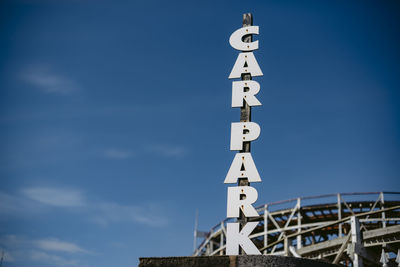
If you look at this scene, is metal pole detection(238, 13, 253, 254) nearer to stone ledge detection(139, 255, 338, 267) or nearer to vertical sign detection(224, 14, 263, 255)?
vertical sign detection(224, 14, 263, 255)

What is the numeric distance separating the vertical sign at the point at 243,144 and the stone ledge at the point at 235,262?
240 cm

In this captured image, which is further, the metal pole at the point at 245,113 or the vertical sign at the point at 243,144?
the metal pole at the point at 245,113

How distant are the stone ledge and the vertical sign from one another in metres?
2.40

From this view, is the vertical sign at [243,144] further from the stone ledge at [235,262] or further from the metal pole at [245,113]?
the stone ledge at [235,262]

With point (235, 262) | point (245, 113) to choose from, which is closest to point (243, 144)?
point (245, 113)

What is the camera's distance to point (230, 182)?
9.92m

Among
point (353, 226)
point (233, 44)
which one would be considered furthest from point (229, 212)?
point (353, 226)

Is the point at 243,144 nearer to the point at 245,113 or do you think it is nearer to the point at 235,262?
the point at 245,113

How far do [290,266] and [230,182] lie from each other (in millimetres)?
3840

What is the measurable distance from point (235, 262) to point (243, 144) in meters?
4.28

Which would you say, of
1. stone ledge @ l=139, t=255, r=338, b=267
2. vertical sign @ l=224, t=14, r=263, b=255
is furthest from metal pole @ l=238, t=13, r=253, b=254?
stone ledge @ l=139, t=255, r=338, b=267

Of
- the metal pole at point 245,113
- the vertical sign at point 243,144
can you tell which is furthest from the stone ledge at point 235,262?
the metal pole at point 245,113

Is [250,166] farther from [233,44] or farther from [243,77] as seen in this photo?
[233,44]

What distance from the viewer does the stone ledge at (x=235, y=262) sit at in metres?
6.19
